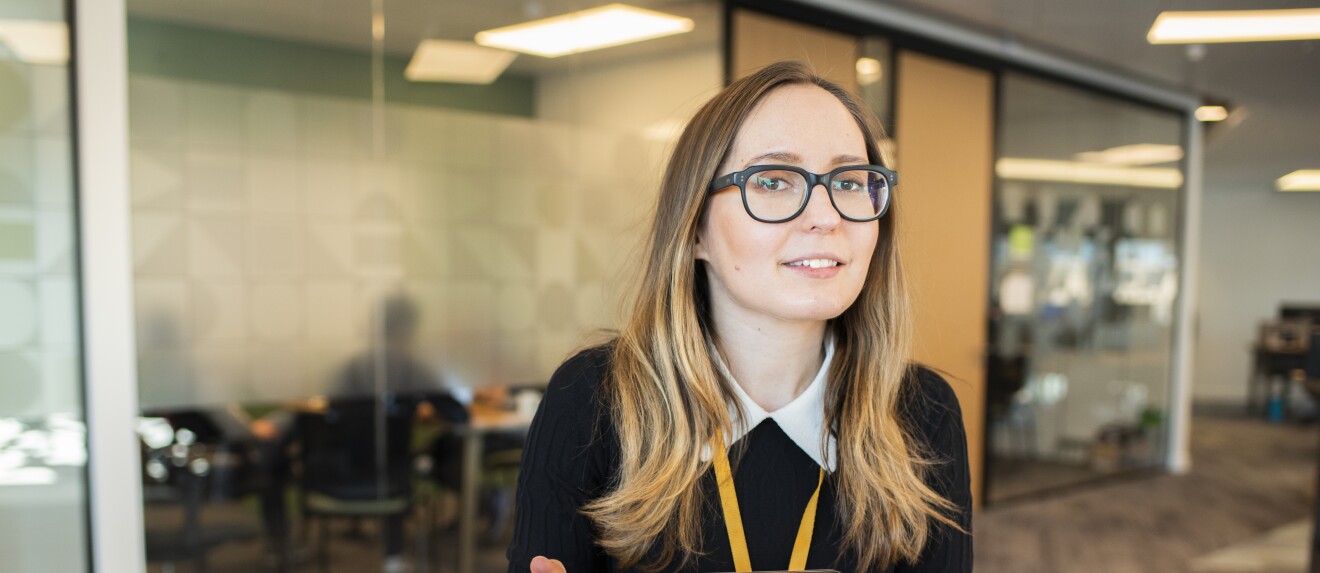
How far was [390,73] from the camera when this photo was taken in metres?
3.17

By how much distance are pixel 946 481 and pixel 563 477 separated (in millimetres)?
553

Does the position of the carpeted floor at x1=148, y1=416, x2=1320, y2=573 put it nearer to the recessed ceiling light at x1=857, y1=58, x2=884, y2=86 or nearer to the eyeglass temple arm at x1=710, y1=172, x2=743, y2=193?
the recessed ceiling light at x1=857, y1=58, x2=884, y2=86

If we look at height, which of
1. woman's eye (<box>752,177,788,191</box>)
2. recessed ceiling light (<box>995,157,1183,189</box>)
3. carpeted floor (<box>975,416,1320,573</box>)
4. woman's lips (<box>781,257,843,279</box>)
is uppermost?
recessed ceiling light (<box>995,157,1183,189</box>)

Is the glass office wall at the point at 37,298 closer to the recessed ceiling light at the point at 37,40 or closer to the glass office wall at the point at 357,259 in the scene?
the recessed ceiling light at the point at 37,40

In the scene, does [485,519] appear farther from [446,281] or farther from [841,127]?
[841,127]

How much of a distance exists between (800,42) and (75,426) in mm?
3474

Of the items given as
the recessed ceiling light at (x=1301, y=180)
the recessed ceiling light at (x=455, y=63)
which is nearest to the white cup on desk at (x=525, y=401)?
the recessed ceiling light at (x=455, y=63)

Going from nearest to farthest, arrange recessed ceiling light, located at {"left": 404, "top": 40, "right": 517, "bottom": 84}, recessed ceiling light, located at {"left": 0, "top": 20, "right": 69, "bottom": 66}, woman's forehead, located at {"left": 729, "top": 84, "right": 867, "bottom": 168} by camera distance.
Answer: woman's forehead, located at {"left": 729, "top": 84, "right": 867, "bottom": 168}, recessed ceiling light, located at {"left": 0, "top": 20, "right": 69, "bottom": 66}, recessed ceiling light, located at {"left": 404, "top": 40, "right": 517, "bottom": 84}

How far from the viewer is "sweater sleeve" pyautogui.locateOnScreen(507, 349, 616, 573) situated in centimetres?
113

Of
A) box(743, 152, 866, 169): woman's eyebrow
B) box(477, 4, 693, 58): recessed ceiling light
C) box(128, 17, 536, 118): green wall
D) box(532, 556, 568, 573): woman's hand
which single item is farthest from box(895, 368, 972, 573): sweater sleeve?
box(477, 4, 693, 58): recessed ceiling light

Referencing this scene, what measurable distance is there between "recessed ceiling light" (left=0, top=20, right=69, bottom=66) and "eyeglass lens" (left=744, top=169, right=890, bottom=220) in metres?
2.49

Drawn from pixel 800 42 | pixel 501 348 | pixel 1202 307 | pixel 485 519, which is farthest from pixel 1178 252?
pixel 485 519

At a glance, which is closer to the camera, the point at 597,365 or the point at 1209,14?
the point at 597,365

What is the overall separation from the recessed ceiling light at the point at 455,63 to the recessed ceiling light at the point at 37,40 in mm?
1054
